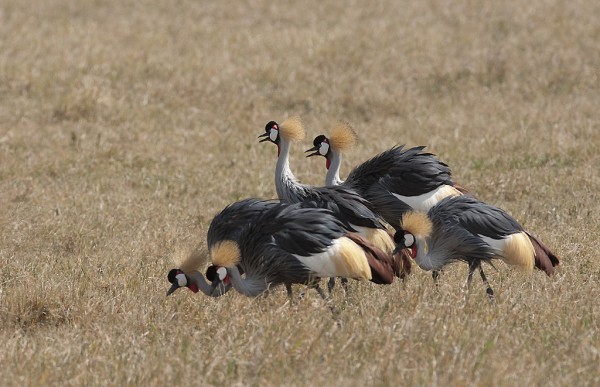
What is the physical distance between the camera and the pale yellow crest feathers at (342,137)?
25.6ft

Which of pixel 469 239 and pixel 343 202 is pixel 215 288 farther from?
pixel 469 239

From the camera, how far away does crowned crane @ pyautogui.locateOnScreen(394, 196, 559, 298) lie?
6.36 m

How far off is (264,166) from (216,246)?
4963mm

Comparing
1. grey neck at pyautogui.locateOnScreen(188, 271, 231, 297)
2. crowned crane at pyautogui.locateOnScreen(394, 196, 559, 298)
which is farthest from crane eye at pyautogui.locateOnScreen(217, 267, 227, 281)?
crowned crane at pyautogui.locateOnScreen(394, 196, 559, 298)

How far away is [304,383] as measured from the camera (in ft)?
15.6

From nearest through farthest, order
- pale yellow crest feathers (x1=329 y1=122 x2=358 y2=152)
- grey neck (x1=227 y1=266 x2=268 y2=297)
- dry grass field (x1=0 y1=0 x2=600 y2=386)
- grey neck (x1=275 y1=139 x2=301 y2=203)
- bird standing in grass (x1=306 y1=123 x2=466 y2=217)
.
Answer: dry grass field (x1=0 y1=0 x2=600 y2=386), grey neck (x1=227 y1=266 x2=268 y2=297), grey neck (x1=275 y1=139 x2=301 y2=203), bird standing in grass (x1=306 y1=123 x2=466 y2=217), pale yellow crest feathers (x1=329 y1=122 x2=358 y2=152)

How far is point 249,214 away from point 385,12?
12186 mm

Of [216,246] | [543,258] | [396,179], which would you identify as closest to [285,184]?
[396,179]

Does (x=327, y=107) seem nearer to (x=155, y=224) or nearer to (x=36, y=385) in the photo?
(x=155, y=224)

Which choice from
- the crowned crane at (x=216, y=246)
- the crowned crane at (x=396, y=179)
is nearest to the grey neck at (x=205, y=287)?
the crowned crane at (x=216, y=246)

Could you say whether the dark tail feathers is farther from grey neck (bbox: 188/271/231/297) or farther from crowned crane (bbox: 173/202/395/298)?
grey neck (bbox: 188/271/231/297)

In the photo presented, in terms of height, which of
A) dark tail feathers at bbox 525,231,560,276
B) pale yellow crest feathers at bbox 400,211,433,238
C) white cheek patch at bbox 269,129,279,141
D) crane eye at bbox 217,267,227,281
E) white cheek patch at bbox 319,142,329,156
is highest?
white cheek patch at bbox 269,129,279,141

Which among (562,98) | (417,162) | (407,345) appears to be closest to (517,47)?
(562,98)

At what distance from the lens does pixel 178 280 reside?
613cm
